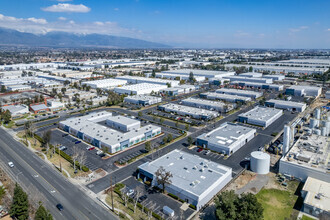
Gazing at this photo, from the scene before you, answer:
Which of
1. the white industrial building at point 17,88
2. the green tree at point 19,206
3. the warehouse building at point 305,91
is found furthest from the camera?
the white industrial building at point 17,88

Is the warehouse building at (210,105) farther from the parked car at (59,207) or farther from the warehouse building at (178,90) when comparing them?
the parked car at (59,207)

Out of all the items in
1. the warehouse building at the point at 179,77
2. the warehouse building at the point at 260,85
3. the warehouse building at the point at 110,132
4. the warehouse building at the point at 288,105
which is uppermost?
the warehouse building at the point at 179,77

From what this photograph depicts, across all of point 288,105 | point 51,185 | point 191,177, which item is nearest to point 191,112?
point 288,105

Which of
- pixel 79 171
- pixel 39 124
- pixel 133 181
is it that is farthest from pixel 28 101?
pixel 133 181

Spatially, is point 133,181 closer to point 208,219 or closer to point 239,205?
point 208,219

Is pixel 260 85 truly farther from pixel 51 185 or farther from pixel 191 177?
pixel 51 185

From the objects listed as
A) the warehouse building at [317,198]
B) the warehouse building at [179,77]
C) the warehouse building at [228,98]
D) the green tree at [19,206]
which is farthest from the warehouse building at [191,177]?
the warehouse building at [179,77]
